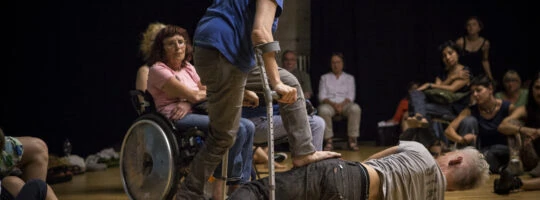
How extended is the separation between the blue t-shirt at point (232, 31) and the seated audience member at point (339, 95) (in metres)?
5.41

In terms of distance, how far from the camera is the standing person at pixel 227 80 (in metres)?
3.15

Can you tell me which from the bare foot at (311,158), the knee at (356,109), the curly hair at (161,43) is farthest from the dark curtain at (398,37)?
the bare foot at (311,158)

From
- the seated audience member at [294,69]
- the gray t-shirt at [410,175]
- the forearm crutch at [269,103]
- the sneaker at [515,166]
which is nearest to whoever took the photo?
the forearm crutch at [269,103]

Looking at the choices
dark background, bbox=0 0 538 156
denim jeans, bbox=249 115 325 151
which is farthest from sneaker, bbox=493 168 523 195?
dark background, bbox=0 0 538 156

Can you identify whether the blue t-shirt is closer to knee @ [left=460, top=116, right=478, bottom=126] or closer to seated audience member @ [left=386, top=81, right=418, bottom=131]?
knee @ [left=460, top=116, right=478, bottom=126]

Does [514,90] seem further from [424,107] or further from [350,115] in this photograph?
[350,115]

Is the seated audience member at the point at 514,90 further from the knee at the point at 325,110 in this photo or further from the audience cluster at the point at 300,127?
the knee at the point at 325,110

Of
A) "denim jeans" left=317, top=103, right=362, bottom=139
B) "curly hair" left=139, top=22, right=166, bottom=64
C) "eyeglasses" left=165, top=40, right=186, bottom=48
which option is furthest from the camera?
"denim jeans" left=317, top=103, right=362, bottom=139

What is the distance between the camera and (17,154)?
328cm

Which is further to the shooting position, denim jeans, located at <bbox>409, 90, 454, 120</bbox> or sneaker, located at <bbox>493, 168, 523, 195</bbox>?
denim jeans, located at <bbox>409, 90, 454, 120</bbox>

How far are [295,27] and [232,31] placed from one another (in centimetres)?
579

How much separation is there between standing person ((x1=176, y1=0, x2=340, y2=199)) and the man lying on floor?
15 centimetres

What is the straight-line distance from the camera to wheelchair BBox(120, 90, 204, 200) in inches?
152

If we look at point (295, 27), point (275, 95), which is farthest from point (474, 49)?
point (275, 95)
